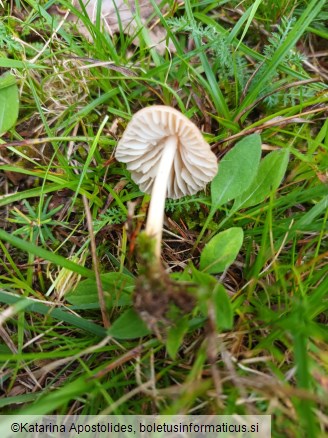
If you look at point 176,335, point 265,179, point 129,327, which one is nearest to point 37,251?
point 129,327

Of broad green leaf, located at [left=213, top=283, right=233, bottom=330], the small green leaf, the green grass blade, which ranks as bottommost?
the small green leaf

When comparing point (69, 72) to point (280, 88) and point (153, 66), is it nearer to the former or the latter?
point (153, 66)

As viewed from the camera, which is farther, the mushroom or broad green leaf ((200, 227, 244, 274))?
broad green leaf ((200, 227, 244, 274))

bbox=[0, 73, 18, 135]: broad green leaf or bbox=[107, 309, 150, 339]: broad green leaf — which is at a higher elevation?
bbox=[0, 73, 18, 135]: broad green leaf

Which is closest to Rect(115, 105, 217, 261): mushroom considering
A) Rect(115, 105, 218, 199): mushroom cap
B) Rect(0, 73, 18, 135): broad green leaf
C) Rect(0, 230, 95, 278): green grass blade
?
Rect(115, 105, 218, 199): mushroom cap

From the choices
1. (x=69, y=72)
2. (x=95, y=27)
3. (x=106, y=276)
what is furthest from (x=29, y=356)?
(x=95, y=27)

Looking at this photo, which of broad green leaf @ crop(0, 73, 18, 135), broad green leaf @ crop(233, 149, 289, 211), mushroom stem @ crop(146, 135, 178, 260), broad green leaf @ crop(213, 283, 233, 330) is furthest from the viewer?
broad green leaf @ crop(0, 73, 18, 135)

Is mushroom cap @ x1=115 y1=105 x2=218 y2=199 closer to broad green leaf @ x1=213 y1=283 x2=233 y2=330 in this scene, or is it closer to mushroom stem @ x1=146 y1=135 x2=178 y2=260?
mushroom stem @ x1=146 y1=135 x2=178 y2=260

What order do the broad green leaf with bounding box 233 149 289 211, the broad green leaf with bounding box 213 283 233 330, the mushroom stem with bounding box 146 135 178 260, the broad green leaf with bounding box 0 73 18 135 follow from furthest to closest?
the broad green leaf with bounding box 0 73 18 135 < the broad green leaf with bounding box 233 149 289 211 < the mushroom stem with bounding box 146 135 178 260 < the broad green leaf with bounding box 213 283 233 330

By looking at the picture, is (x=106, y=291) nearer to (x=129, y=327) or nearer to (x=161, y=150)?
(x=129, y=327)
